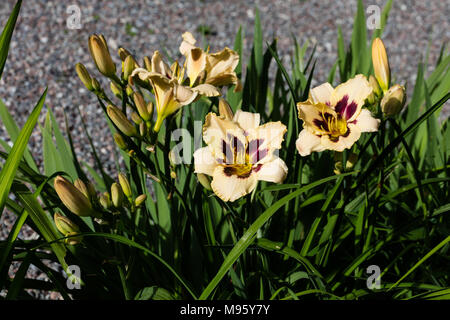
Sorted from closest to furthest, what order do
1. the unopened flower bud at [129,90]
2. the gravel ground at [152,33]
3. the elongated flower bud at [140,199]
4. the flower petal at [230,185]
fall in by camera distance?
the flower petal at [230,185], the elongated flower bud at [140,199], the unopened flower bud at [129,90], the gravel ground at [152,33]

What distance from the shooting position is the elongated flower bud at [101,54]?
1.06m

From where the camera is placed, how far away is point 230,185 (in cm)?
96

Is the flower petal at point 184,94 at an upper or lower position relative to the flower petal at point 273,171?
upper

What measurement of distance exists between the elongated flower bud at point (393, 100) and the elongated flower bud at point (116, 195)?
22.0 inches

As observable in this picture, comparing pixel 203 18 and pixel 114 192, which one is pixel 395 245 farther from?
pixel 203 18

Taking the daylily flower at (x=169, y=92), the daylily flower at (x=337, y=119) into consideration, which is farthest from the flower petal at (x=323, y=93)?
the daylily flower at (x=169, y=92)

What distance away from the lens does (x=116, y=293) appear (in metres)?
1.33

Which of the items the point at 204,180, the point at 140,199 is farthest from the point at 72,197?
the point at 204,180

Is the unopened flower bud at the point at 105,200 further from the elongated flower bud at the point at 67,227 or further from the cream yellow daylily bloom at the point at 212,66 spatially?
the cream yellow daylily bloom at the point at 212,66

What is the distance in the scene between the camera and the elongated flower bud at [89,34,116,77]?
1.06 m

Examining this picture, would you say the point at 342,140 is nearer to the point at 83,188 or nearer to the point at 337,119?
the point at 337,119

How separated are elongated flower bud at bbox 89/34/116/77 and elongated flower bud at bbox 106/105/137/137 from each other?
0.13 metres

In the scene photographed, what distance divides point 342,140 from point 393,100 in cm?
13
